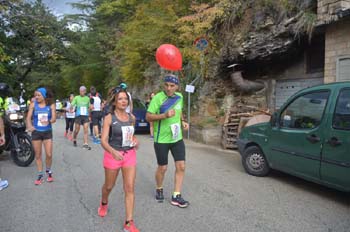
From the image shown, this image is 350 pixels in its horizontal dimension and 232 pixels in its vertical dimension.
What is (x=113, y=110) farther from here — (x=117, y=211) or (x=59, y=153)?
(x=59, y=153)

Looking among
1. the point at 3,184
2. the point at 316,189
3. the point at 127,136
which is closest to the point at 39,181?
the point at 3,184

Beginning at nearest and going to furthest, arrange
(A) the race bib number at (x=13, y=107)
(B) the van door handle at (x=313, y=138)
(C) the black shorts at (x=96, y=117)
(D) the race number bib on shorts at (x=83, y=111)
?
(B) the van door handle at (x=313, y=138) < (A) the race bib number at (x=13, y=107) < (D) the race number bib on shorts at (x=83, y=111) < (C) the black shorts at (x=96, y=117)

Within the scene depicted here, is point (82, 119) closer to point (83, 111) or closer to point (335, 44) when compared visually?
point (83, 111)

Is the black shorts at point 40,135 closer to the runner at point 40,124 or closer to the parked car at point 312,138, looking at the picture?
the runner at point 40,124

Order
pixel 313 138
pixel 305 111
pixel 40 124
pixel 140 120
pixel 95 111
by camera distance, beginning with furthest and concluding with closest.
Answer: pixel 140 120 < pixel 95 111 < pixel 40 124 < pixel 305 111 < pixel 313 138

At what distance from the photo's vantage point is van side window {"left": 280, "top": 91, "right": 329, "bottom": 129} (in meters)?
4.69

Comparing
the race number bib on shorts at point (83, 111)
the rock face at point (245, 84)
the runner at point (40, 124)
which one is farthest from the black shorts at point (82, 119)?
the rock face at point (245, 84)

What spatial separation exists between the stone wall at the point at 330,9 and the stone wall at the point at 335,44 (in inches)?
10.9

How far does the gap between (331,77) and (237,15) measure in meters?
4.83

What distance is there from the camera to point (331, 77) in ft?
27.0

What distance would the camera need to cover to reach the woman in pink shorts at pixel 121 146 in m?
3.49

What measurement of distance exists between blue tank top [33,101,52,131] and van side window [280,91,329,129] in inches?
166

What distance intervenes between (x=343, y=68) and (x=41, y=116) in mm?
7404

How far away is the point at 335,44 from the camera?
8156 mm
